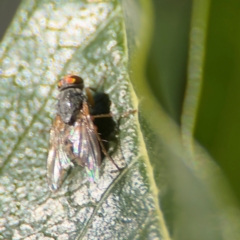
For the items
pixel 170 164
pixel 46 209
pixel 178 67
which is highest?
pixel 178 67

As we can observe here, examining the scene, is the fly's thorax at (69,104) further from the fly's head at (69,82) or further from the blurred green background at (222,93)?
the blurred green background at (222,93)

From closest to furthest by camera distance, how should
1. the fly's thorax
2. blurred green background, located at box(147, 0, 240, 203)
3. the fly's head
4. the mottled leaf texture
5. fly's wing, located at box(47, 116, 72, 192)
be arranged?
blurred green background, located at box(147, 0, 240, 203), the mottled leaf texture, fly's wing, located at box(47, 116, 72, 192), the fly's head, the fly's thorax

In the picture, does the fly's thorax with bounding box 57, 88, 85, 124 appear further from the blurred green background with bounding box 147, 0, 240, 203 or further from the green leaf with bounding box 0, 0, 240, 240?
the blurred green background with bounding box 147, 0, 240, 203

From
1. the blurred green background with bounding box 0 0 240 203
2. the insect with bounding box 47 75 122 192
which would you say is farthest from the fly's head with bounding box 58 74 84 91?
the blurred green background with bounding box 0 0 240 203

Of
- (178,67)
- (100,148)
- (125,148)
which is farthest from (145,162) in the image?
(100,148)

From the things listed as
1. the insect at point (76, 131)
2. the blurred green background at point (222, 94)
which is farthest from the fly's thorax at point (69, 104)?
the blurred green background at point (222, 94)

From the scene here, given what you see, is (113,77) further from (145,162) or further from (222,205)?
(222,205)
